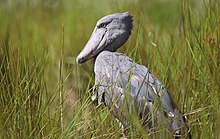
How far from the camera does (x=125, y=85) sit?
11.4ft

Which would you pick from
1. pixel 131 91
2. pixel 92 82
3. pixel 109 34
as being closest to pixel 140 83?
pixel 131 91

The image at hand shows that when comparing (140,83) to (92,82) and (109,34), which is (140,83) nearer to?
(109,34)

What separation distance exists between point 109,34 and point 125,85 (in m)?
0.51

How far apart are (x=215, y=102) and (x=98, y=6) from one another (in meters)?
3.36

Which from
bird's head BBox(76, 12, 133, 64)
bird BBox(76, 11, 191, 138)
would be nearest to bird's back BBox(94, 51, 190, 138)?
bird BBox(76, 11, 191, 138)

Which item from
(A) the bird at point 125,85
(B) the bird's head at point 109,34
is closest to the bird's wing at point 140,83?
(A) the bird at point 125,85

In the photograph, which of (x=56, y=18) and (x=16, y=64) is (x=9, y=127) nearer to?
(x=16, y=64)

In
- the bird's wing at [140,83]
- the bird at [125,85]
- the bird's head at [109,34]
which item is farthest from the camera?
the bird's head at [109,34]

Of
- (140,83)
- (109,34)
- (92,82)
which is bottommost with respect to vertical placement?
(92,82)

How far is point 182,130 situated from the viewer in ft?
10.7

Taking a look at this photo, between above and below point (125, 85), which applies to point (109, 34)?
above

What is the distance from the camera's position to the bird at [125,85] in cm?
324

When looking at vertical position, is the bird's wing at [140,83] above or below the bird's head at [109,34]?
below

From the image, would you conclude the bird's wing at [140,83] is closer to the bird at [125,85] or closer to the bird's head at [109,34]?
the bird at [125,85]
